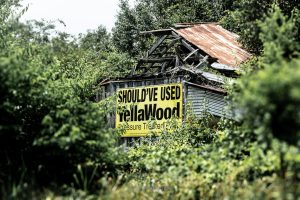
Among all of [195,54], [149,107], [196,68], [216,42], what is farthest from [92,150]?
[216,42]

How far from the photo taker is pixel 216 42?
64.8 feet

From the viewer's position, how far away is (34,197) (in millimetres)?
6664

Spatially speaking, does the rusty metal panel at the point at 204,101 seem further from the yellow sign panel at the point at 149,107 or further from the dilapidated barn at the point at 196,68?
the yellow sign panel at the point at 149,107

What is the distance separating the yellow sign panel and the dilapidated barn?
0.71 ft

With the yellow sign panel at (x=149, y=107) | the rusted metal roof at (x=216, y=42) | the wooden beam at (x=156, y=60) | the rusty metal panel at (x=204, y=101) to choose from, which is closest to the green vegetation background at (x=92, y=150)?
the rusty metal panel at (x=204, y=101)

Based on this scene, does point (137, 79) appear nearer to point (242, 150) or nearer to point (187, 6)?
point (242, 150)

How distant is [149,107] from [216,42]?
15.0 ft

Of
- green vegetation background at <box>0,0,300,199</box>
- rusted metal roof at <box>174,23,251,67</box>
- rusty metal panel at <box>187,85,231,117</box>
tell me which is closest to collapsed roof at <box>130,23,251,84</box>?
rusted metal roof at <box>174,23,251,67</box>

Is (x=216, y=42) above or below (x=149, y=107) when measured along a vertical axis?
above

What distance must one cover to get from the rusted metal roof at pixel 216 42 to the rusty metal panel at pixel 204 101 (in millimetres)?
1547

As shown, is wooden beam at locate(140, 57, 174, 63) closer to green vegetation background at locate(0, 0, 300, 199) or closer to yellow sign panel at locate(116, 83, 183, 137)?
yellow sign panel at locate(116, 83, 183, 137)

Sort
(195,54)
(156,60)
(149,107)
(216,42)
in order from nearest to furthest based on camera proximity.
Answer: (149,107) < (195,54) < (156,60) < (216,42)

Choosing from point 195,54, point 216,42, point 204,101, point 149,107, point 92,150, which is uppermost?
point 216,42

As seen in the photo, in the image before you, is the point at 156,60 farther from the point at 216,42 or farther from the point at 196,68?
the point at 216,42
